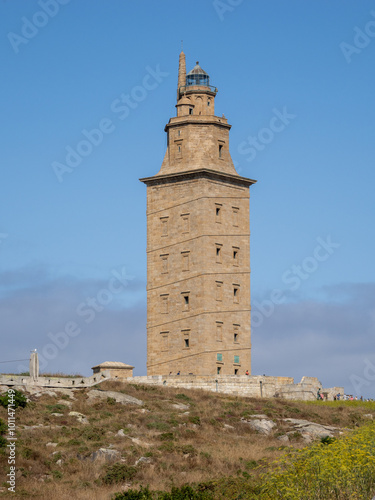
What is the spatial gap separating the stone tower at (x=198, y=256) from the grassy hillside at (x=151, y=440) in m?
6.67

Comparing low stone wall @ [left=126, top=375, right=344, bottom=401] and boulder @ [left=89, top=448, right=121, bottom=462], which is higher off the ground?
low stone wall @ [left=126, top=375, right=344, bottom=401]

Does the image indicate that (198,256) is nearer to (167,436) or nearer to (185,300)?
(185,300)

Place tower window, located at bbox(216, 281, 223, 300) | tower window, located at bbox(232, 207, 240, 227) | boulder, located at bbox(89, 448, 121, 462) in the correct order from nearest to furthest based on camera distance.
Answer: boulder, located at bbox(89, 448, 121, 462)
tower window, located at bbox(216, 281, 223, 300)
tower window, located at bbox(232, 207, 240, 227)

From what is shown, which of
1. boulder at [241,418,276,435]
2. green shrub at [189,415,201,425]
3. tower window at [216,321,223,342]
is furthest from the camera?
tower window at [216,321,223,342]

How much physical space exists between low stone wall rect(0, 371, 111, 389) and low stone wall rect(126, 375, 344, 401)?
4.59m

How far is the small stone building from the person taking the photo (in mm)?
60562

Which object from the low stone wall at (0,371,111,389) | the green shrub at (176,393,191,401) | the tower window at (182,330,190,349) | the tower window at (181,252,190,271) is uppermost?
the tower window at (181,252,190,271)

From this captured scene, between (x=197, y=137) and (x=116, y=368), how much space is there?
17.0 m

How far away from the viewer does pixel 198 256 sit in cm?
6272

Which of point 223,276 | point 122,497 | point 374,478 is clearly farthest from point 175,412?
point 374,478

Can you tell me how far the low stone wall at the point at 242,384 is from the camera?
58.5 meters

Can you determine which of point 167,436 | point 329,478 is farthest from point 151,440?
point 329,478

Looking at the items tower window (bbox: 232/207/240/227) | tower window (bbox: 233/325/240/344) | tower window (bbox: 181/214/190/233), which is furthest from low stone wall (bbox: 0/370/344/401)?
tower window (bbox: 232/207/240/227)

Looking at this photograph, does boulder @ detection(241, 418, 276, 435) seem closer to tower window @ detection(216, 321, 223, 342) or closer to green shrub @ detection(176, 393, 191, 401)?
green shrub @ detection(176, 393, 191, 401)
